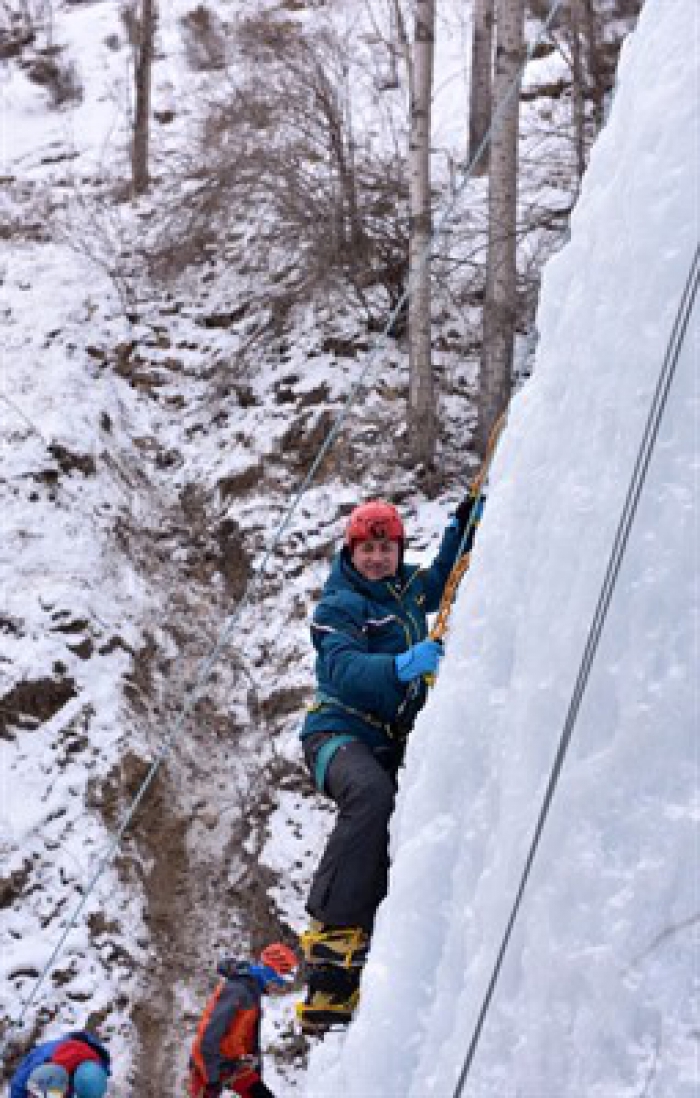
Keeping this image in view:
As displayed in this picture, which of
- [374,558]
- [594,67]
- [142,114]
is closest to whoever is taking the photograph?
[374,558]

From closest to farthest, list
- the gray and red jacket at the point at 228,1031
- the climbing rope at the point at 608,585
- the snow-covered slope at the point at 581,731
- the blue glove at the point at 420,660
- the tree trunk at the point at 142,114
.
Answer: the snow-covered slope at the point at 581,731, the climbing rope at the point at 608,585, the blue glove at the point at 420,660, the gray and red jacket at the point at 228,1031, the tree trunk at the point at 142,114

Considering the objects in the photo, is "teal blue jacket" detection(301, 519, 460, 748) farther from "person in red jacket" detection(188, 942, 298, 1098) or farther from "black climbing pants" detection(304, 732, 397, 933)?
"person in red jacket" detection(188, 942, 298, 1098)

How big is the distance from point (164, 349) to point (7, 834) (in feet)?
18.3

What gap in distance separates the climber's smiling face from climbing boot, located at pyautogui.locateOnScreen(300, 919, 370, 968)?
3.52 feet

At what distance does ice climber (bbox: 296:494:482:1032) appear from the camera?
116 inches

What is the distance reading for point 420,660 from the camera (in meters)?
2.90

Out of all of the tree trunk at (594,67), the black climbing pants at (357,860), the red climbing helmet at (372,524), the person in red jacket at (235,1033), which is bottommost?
the person in red jacket at (235,1033)

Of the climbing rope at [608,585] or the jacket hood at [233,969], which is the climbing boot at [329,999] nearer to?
the climbing rope at [608,585]

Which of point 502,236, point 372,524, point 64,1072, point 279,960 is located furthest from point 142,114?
point 64,1072

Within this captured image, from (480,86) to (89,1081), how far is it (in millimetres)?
10369

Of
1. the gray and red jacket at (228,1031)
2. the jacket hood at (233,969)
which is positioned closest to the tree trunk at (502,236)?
the jacket hood at (233,969)

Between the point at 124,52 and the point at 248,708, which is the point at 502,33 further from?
the point at 124,52

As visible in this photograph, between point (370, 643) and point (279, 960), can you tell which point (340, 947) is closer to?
point (370, 643)

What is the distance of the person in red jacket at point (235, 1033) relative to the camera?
453cm
